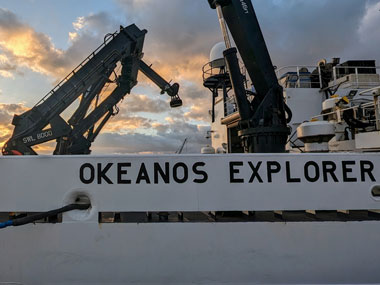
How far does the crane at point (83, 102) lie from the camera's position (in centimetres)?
A: 1186

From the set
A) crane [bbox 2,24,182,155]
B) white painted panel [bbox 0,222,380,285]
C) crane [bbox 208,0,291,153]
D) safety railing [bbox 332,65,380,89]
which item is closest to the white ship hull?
white painted panel [bbox 0,222,380,285]

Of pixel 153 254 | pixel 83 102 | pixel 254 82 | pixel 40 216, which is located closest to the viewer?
pixel 40 216

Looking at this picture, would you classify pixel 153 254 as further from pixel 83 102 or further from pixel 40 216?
pixel 83 102

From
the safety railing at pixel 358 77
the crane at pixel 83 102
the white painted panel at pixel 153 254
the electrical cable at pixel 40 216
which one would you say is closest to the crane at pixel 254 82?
the white painted panel at pixel 153 254

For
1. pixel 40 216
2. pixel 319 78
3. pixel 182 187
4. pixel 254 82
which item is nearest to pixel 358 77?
pixel 319 78

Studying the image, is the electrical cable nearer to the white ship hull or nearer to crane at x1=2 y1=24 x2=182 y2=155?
the white ship hull

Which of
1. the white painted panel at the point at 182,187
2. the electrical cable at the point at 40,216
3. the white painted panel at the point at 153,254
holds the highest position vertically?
the white painted panel at the point at 182,187

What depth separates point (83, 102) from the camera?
1276cm

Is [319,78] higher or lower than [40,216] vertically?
higher

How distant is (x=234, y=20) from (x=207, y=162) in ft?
9.85

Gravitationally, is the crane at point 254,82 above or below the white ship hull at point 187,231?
above

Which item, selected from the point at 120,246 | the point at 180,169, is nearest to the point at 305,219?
the point at 180,169

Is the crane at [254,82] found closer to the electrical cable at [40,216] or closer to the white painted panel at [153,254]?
the white painted panel at [153,254]

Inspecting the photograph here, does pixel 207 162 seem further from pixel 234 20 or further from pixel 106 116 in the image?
pixel 106 116
